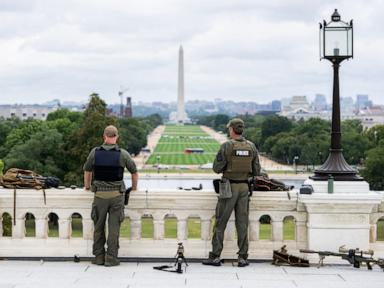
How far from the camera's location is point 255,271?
11594mm

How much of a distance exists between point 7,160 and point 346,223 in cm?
5007

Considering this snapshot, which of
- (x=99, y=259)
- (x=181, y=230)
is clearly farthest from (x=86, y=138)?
(x=99, y=259)

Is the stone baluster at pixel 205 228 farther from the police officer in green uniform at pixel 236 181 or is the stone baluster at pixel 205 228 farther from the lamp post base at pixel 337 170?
the lamp post base at pixel 337 170

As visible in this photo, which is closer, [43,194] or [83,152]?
[43,194]

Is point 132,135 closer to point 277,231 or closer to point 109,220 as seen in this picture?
point 277,231

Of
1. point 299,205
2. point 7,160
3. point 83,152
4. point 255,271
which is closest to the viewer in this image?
point 255,271

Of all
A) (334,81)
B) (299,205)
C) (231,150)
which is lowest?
(299,205)

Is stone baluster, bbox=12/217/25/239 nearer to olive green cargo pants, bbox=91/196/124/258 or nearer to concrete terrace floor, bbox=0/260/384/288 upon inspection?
concrete terrace floor, bbox=0/260/384/288

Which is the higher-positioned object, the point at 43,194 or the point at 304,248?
the point at 43,194

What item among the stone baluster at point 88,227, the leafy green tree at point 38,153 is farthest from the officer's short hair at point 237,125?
the leafy green tree at point 38,153

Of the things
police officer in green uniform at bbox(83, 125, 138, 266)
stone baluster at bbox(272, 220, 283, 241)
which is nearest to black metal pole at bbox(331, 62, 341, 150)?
stone baluster at bbox(272, 220, 283, 241)

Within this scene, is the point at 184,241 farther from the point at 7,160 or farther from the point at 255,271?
the point at 7,160

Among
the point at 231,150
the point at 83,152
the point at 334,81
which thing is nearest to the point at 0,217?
the point at 231,150

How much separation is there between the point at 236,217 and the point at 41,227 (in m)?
2.99
